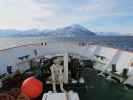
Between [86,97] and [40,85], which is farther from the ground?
[40,85]

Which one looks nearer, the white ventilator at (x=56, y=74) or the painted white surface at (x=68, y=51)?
the white ventilator at (x=56, y=74)

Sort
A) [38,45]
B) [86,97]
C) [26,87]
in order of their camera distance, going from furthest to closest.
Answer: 1. [38,45]
2. [86,97]
3. [26,87]

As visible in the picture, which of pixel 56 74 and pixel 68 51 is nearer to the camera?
pixel 56 74

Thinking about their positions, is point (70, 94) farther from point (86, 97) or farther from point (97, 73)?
point (97, 73)

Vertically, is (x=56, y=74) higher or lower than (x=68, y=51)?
lower

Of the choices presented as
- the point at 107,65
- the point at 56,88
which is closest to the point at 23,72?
the point at 56,88

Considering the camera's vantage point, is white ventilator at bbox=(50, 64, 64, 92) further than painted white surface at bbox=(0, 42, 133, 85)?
No

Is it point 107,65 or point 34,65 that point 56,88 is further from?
point 107,65

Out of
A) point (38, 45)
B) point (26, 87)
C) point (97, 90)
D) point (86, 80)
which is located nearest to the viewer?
point (26, 87)

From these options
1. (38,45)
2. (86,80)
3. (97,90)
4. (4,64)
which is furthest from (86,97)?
(38,45)

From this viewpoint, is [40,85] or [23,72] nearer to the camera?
[40,85]
